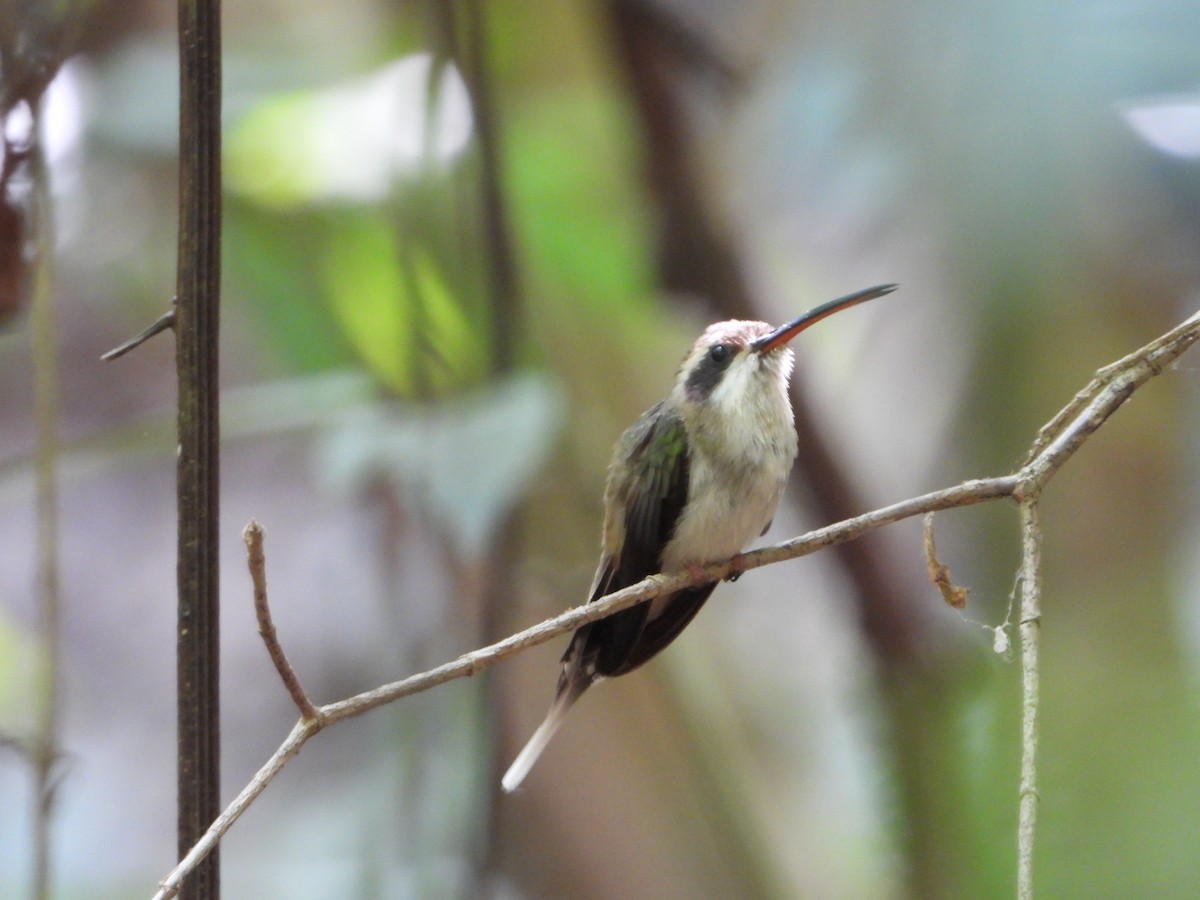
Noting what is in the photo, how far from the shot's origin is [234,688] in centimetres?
250

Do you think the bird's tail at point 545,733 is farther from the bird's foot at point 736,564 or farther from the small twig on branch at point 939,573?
the small twig on branch at point 939,573

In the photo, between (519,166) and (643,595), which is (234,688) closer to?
(519,166)

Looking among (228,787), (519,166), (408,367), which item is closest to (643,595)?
(408,367)

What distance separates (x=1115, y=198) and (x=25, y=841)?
8.26 feet

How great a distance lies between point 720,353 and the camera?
4.68 feet

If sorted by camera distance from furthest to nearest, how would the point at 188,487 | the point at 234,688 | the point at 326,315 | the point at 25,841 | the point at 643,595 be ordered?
1. the point at 234,688
2. the point at 326,315
3. the point at 25,841
4. the point at 643,595
5. the point at 188,487

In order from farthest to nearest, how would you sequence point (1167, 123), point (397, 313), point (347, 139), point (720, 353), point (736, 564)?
point (347, 139), point (397, 313), point (1167, 123), point (720, 353), point (736, 564)

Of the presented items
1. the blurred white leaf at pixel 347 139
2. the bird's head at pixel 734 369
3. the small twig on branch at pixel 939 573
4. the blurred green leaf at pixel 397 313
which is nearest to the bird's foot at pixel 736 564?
the bird's head at pixel 734 369

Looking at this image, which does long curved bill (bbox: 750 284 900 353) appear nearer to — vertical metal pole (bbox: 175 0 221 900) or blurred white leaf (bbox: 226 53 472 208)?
vertical metal pole (bbox: 175 0 221 900)

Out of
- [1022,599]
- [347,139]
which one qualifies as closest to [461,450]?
[347,139]

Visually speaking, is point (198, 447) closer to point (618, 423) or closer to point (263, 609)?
point (263, 609)

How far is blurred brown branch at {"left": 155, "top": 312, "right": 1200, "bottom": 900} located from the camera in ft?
2.30

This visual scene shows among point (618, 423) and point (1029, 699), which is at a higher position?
point (618, 423)

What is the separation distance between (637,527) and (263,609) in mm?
684
